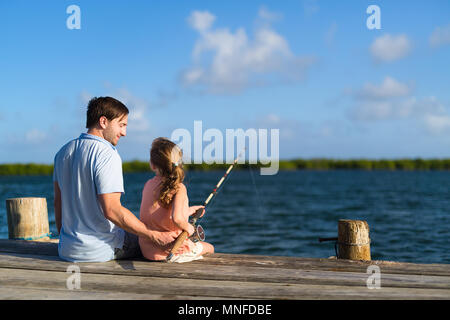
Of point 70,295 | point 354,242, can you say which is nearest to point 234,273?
point 70,295

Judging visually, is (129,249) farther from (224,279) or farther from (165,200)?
(224,279)

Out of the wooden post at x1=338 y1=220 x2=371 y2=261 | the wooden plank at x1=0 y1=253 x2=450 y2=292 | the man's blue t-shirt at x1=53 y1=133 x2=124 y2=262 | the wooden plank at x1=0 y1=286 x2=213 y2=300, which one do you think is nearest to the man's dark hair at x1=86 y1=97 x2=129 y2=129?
the man's blue t-shirt at x1=53 y1=133 x2=124 y2=262

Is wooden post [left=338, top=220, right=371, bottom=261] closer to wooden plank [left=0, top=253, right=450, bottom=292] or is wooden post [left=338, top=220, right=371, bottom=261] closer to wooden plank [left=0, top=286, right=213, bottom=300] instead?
wooden plank [left=0, top=253, right=450, bottom=292]

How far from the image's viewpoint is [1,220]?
13977 mm

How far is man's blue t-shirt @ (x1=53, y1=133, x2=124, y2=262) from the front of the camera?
10.2 ft

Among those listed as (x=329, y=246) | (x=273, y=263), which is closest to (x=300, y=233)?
(x=329, y=246)

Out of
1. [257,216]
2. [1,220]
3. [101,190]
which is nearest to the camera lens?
[101,190]

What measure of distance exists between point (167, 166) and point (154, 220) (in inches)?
18.9

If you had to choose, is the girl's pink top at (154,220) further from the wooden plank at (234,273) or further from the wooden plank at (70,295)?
the wooden plank at (70,295)

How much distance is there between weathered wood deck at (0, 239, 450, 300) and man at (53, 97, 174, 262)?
0.17m

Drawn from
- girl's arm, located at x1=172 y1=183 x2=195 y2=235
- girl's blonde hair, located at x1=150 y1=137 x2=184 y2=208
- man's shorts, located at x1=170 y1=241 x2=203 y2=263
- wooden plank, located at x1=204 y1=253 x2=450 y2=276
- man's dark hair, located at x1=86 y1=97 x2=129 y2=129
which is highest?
man's dark hair, located at x1=86 y1=97 x2=129 y2=129

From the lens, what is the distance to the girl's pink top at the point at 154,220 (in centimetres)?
338
